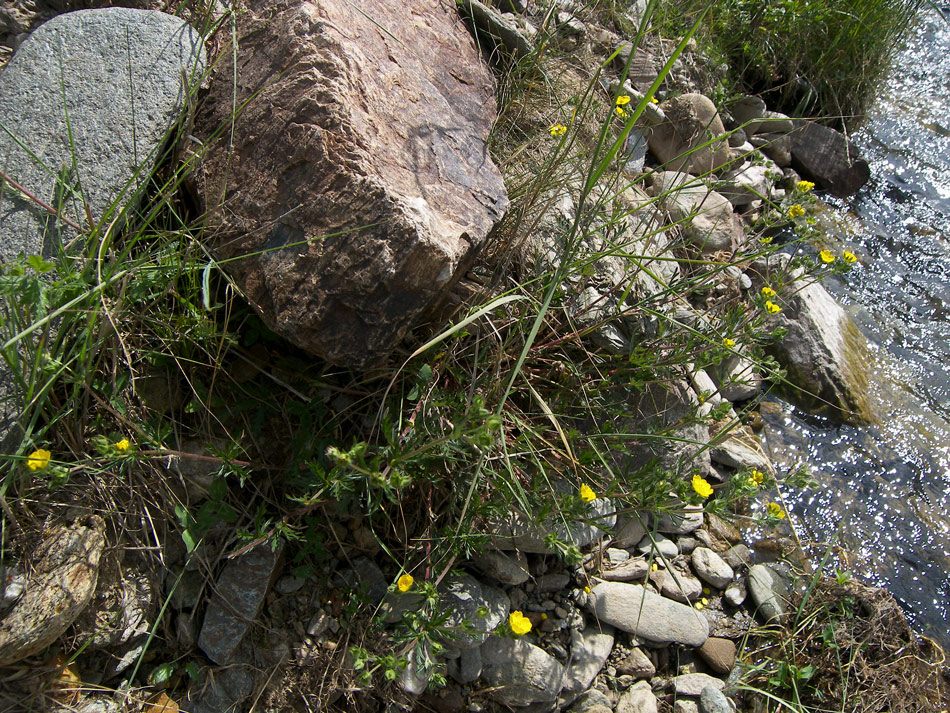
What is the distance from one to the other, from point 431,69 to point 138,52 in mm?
1051

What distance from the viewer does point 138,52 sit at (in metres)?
2.25

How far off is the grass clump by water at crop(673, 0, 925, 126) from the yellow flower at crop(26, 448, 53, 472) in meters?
4.34

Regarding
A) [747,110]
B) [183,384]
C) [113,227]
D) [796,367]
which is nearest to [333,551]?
[183,384]

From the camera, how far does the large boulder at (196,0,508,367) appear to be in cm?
196

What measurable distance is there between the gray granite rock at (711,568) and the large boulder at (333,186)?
156 centimetres

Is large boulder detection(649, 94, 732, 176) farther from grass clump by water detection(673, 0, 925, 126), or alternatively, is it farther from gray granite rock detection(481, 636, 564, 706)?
gray granite rock detection(481, 636, 564, 706)

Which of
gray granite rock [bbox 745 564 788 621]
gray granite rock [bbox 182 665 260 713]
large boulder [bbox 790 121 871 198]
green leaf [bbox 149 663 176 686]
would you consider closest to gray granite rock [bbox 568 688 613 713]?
gray granite rock [bbox 745 564 788 621]

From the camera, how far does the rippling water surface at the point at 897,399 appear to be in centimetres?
309

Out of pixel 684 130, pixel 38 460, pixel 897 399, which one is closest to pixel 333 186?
pixel 38 460

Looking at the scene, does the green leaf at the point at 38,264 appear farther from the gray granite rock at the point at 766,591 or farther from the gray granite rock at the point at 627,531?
the gray granite rock at the point at 766,591

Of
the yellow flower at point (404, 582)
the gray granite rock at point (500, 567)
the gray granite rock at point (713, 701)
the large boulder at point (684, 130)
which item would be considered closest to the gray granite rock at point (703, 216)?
the large boulder at point (684, 130)

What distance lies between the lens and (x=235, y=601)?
6.68ft

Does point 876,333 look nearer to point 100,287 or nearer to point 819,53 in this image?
point 819,53

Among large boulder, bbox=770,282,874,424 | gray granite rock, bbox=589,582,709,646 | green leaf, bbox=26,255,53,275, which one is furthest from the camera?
large boulder, bbox=770,282,874,424
